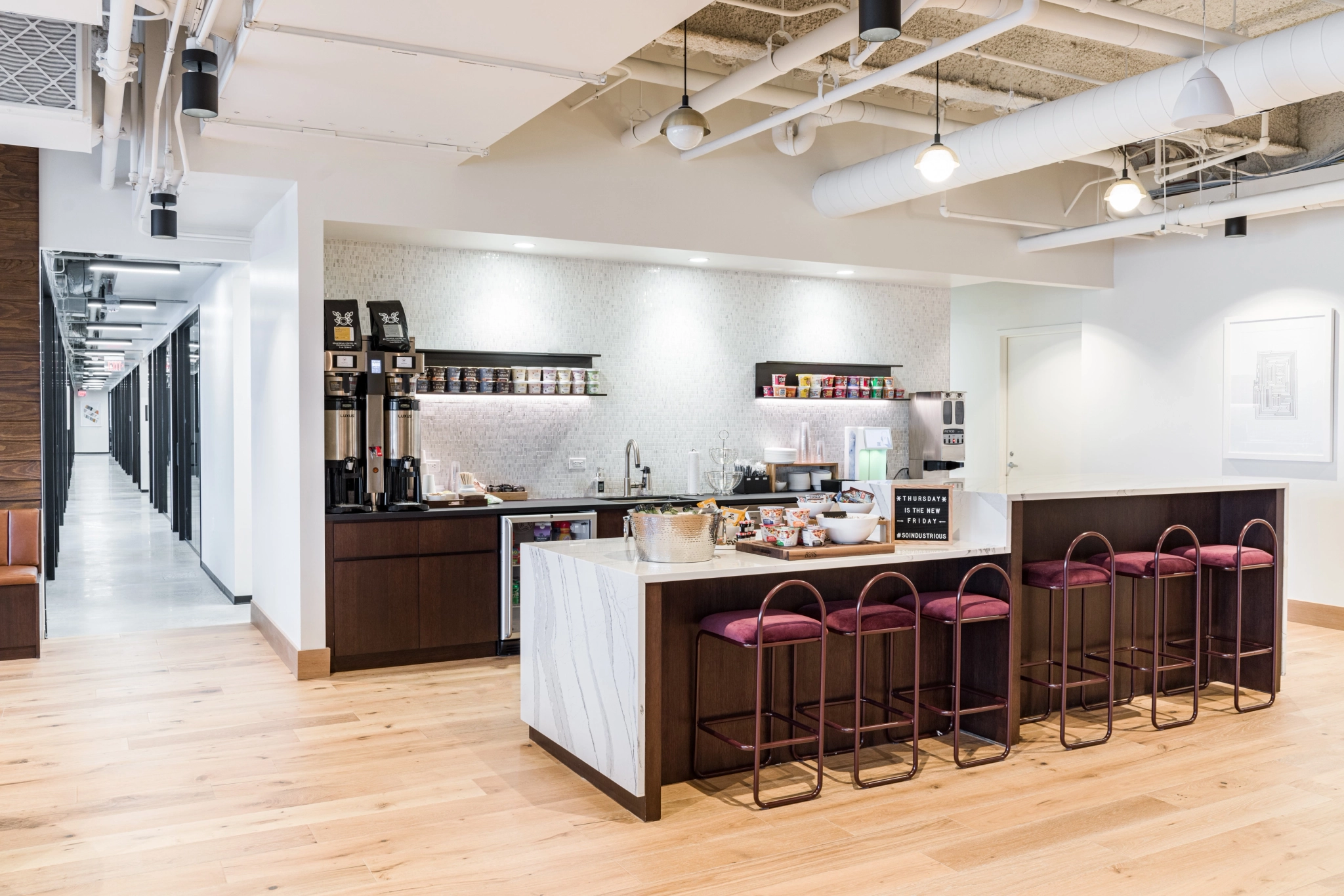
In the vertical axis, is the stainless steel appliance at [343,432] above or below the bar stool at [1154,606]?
above

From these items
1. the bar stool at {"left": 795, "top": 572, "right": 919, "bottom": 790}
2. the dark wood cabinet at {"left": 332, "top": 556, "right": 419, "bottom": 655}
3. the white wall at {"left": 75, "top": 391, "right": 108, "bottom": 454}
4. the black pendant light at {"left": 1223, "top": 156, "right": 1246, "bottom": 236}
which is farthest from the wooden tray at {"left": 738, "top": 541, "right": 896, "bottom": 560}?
the white wall at {"left": 75, "top": 391, "right": 108, "bottom": 454}

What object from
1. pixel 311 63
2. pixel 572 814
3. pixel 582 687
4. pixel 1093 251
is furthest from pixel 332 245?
pixel 1093 251

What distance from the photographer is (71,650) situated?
6.34 m

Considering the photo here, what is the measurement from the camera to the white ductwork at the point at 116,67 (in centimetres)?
→ 357

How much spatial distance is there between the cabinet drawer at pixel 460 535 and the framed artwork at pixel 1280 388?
5.50 meters

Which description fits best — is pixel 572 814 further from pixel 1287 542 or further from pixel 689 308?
pixel 1287 542

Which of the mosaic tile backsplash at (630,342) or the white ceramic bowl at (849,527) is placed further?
the mosaic tile backsplash at (630,342)

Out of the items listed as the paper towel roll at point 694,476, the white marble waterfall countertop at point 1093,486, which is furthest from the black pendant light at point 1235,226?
the paper towel roll at point 694,476

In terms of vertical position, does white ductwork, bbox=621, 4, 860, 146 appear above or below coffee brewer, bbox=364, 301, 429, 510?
above

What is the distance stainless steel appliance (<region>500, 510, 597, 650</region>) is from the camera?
6215 millimetres

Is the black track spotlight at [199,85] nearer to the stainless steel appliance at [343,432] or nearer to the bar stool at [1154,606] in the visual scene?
the stainless steel appliance at [343,432]

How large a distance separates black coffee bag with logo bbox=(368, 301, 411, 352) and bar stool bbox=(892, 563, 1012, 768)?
126 inches

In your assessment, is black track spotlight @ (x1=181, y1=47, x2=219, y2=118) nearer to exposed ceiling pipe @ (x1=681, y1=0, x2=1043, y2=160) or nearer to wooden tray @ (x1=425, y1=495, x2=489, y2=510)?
exposed ceiling pipe @ (x1=681, y1=0, x2=1043, y2=160)

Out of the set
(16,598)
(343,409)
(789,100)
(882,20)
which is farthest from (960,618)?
(16,598)
